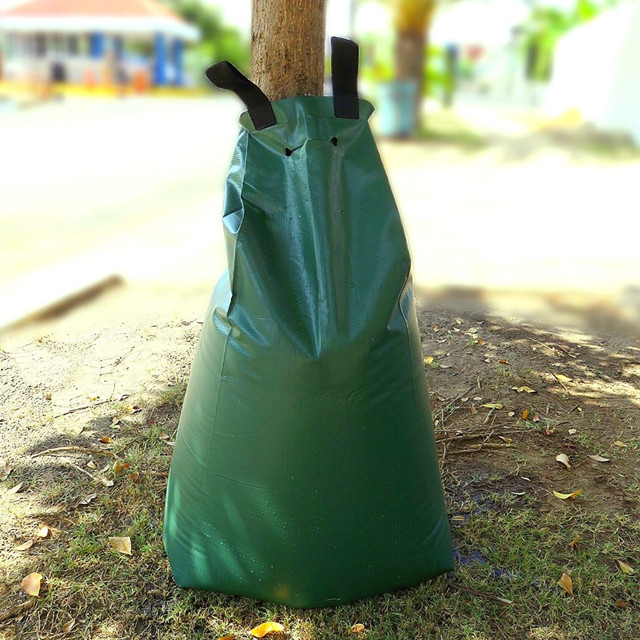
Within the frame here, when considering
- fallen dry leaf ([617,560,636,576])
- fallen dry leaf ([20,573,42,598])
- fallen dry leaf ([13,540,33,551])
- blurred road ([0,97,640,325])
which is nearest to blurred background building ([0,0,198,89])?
blurred road ([0,97,640,325])

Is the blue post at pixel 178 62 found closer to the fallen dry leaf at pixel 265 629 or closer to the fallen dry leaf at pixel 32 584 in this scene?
the fallen dry leaf at pixel 32 584

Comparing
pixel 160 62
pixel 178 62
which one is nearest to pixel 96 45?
pixel 160 62

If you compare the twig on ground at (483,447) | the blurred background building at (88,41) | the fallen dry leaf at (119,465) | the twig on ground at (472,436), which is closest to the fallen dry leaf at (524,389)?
the twig on ground at (472,436)

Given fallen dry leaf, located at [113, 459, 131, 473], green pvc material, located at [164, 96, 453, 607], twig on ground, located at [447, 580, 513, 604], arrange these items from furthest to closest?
fallen dry leaf, located at [113, 459, 131, 473] → twig on ground, located at [447, 580, 513, 604] → green pvc material, located at [164, 96, 453, 607]

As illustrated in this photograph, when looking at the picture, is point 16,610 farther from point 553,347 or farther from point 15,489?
point 553,347

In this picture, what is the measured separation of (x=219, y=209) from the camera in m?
8.38

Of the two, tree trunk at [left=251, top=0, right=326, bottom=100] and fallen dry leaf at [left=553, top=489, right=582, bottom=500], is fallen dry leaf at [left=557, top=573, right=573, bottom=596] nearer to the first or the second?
fallen dry leaf at [left=553, top=489, right=582, bottom=500]

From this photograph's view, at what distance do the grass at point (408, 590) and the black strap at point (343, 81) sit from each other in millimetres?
1337

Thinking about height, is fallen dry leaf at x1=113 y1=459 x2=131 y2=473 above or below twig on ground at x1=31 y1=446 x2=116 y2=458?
above

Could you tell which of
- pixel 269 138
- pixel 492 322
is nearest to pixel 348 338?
pixel 269 138

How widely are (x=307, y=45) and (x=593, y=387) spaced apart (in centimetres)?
216

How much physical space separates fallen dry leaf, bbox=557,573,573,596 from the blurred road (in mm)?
3528

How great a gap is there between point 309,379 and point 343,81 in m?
0.77

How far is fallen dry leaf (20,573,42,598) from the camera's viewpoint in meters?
2.12
